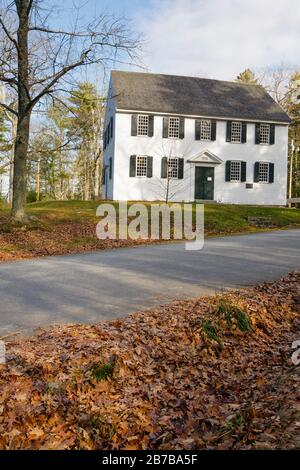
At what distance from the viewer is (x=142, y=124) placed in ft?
99.8

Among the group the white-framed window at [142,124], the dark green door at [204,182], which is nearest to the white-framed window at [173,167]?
the dark green door at [204,182]

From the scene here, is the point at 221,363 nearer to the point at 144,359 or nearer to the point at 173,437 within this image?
the point at 144,359

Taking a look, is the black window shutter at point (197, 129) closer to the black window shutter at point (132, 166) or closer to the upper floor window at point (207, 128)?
the upper floor window at point (207, 128)

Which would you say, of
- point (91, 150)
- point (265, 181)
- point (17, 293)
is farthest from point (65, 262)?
point (91, 150)

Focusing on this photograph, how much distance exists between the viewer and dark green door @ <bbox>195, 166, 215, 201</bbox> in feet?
102

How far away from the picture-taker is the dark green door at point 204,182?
1223 inches

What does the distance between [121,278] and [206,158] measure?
22.6 m

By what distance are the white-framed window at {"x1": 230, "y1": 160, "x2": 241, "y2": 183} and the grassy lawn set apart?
16.9 feet

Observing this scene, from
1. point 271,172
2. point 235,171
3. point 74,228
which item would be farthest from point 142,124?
point 74,228

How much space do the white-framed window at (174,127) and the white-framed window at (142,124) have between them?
1.73m

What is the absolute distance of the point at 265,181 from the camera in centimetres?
3206

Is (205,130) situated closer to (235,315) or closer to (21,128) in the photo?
(21,128)

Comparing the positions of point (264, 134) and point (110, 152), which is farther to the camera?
point (264, 134)

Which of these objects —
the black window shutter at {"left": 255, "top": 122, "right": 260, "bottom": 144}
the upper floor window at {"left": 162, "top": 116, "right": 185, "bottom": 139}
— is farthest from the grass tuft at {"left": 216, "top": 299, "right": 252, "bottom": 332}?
the black window shutter at {"left": 255, "top": 122, "right": 260, "bottom": 144}
